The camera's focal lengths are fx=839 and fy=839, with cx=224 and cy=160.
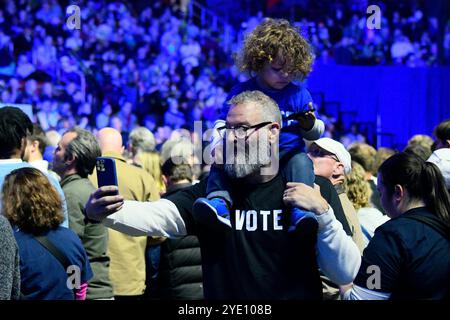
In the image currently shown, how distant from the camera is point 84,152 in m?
5.47

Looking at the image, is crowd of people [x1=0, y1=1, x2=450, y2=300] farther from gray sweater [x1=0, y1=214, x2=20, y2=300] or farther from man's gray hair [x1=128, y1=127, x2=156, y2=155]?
man's gray hair [x1=128, y1=127, x2=156, y2=155]

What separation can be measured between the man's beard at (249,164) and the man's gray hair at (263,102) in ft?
0.43

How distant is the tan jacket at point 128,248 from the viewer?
6.05 metres

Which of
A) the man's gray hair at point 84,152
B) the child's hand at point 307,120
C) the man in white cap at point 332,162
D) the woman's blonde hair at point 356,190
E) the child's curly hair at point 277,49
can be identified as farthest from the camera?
the man's gray hair at point 84,152

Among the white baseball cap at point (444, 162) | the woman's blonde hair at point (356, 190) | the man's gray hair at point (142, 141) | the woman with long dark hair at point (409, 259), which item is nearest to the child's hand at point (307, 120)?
the woman with long dark hair at point (409, 259)

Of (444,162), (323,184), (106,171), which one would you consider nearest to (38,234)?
(106,171)

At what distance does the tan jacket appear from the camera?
6055 millimetres

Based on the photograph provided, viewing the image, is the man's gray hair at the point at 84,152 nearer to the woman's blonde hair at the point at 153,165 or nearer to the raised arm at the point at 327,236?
the woman's blonde hair at the point at 153,165

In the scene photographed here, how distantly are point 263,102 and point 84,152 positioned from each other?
228 centimetres

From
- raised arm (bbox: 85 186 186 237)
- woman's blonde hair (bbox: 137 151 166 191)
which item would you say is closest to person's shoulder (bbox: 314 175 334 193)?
raised arm (bbox: 85 186 186 237)

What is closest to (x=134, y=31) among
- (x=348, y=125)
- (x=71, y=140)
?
(x=348, y=125)

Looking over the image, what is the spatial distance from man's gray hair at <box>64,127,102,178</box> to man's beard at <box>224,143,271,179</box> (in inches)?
87.5

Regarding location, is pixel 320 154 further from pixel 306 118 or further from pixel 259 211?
pixel 259 211
